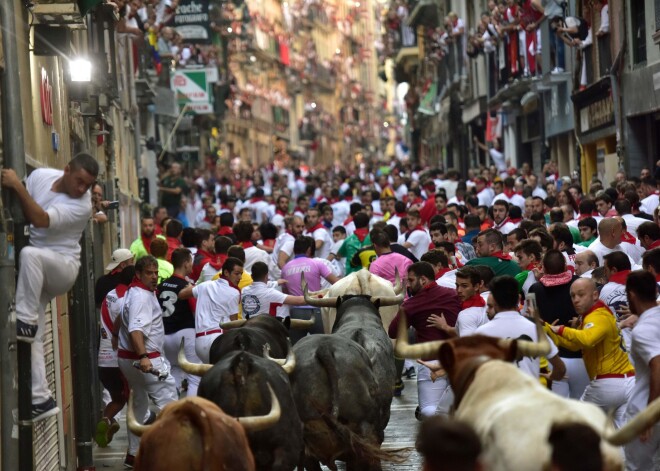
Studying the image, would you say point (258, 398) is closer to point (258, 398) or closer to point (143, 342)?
point (258, 398)

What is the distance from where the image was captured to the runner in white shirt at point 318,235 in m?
20.6

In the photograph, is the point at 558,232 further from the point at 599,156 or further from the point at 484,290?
the point at 599,156

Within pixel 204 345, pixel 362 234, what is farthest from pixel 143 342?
pixel 362 234

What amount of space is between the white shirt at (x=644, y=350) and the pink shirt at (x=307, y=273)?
24.1ft

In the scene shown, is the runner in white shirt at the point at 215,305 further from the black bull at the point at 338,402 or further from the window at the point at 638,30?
the window at the point at 638,30

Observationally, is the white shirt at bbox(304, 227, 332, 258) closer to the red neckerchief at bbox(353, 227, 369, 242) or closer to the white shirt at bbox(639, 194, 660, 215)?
the red neckerchief at bbox(353, 227, 369, 242)

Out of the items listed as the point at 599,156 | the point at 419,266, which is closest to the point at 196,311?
the point at 419,266

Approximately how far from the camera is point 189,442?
7.23 metres

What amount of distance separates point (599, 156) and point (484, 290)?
63.8 feet

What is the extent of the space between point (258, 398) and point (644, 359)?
7.51 feet

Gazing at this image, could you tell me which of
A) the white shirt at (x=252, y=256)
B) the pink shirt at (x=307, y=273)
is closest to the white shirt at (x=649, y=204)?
A: the pink shirt at (x=307, y=273)

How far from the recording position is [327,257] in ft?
66.6

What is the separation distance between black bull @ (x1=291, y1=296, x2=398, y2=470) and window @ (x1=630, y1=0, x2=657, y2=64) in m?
16.5

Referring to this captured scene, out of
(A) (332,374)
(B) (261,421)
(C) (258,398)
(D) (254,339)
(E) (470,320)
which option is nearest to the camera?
(B) (261,421)
